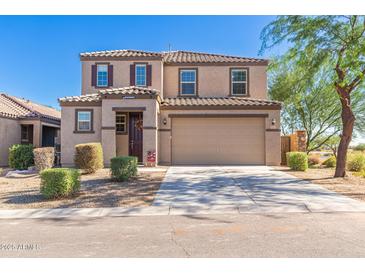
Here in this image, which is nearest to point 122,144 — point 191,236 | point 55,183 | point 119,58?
point 119,58

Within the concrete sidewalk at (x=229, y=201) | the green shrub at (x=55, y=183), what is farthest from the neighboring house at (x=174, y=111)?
the green shrub at (x=55, y=183)

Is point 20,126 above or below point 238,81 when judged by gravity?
below

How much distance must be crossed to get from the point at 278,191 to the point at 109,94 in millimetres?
9971

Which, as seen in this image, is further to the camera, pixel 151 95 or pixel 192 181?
pixel 151 95

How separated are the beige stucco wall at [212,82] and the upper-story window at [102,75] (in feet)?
12.8

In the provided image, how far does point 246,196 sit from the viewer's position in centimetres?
786

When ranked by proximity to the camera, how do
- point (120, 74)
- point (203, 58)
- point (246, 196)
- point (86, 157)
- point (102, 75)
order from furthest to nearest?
point (203, 58)
point (102, 75)
point (120, 74)
point (86, 157)
point (246, 196)

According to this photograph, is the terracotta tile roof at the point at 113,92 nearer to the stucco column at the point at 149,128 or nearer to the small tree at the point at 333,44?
the stucco column at the point at 149,128

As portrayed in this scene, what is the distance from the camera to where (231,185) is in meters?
9.45

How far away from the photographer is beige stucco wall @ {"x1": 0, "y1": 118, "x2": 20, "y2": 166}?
15.9m

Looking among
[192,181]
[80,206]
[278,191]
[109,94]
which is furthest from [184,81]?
[80,206]

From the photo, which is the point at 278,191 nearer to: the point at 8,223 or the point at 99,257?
the point at 99,257

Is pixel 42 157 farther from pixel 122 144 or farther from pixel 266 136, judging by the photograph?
pixel 266 136

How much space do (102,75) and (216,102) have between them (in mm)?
7738
